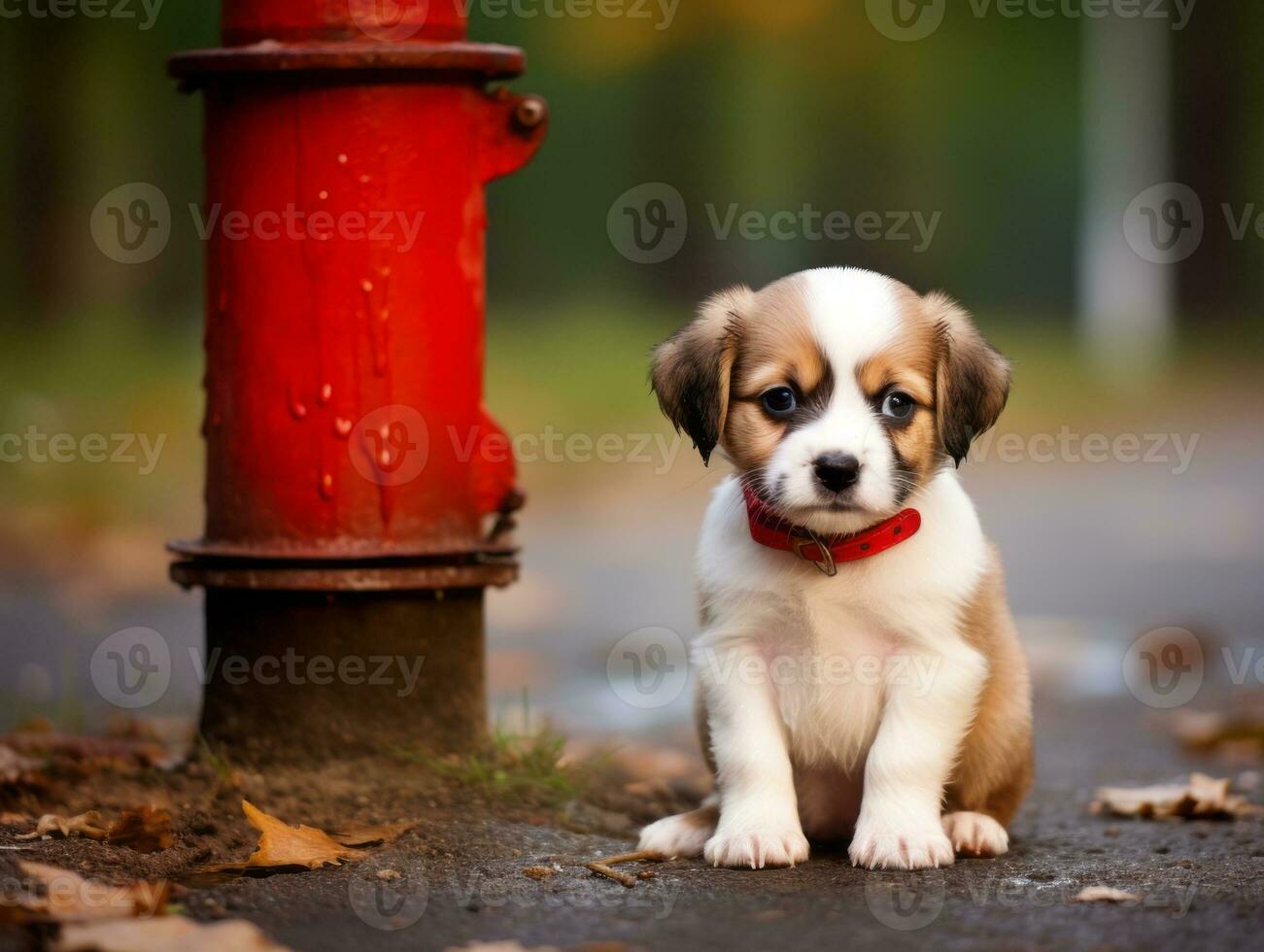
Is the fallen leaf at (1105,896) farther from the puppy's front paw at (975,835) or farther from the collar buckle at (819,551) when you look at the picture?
the collar buckle at (819,551)

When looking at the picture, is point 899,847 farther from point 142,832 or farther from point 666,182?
point 666,182

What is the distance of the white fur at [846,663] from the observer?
3900 mm

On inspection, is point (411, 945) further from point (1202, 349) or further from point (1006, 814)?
point (1202, 349)

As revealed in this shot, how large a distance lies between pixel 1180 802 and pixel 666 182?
2768 centimetres

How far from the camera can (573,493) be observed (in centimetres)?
1324

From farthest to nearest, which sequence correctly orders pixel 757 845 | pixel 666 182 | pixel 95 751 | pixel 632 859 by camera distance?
pixel 666 182 → pixel 95 751 → pixel 632 859 → pixel 757 845

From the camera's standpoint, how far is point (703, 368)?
423cm

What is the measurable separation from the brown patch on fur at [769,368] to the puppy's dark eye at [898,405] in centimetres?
15

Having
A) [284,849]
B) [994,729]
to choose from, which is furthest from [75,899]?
[994,729]

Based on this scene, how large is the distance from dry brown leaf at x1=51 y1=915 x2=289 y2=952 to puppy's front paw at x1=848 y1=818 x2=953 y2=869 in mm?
1386

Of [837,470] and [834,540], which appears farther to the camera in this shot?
[834,540]

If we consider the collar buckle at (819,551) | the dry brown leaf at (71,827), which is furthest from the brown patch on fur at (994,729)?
the dry brown leaf at (71,827)

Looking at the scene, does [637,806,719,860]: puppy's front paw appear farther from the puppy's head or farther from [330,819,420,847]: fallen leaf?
the puppy's head

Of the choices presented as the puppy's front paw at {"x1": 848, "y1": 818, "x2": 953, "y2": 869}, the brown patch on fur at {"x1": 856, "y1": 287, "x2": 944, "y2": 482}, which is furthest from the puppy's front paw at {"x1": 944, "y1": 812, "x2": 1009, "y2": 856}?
the brown patch on fur at {"x1": 856, "y1": 287, "x2": 944, "y2": 482}
